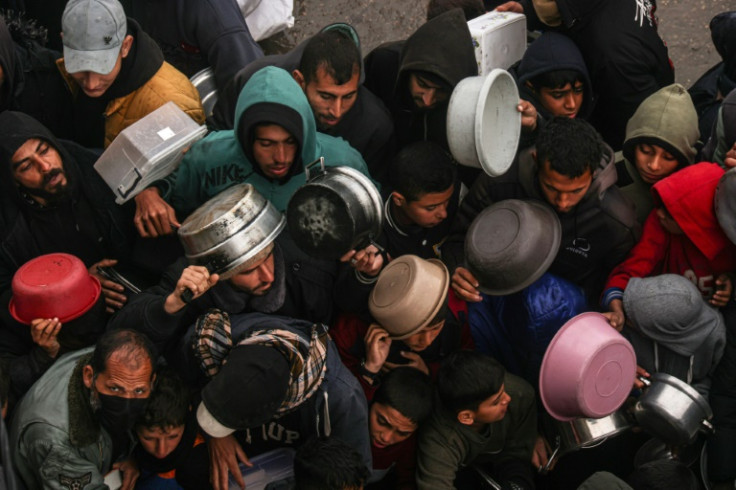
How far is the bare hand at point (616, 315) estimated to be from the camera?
3.62 metres

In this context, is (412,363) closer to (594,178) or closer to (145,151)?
(594,178)

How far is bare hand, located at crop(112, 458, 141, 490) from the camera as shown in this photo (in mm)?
3400

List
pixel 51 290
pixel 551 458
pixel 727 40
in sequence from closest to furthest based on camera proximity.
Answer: pixel 51 290 < pixel 551 458 < pixel 727 40

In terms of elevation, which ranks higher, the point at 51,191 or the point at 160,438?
the point at 51,191

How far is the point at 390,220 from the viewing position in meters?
3.89

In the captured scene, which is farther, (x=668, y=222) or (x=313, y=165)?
(x=668, y=222)

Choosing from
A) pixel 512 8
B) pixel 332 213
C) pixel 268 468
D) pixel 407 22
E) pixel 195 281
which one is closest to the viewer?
pixel 195 281

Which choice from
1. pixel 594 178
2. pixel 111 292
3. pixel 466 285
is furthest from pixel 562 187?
pixel 111 292

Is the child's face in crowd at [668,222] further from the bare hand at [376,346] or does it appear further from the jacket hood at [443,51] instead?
the bare hand at [376,346]

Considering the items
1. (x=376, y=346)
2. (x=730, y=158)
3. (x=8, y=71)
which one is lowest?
(x=376, y=346)

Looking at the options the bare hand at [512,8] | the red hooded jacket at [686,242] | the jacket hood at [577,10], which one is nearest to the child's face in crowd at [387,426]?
the red hooded jacket at [686,242]

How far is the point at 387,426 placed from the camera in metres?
3.63

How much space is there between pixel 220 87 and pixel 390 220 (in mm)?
1366

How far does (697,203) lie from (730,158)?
0.25 m
